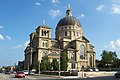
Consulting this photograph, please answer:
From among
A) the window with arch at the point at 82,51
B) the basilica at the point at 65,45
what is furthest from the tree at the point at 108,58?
the window with arch at the point at 82,51

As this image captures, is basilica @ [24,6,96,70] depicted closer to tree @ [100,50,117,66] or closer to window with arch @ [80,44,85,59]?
window with arch @ [80,44,85,59]

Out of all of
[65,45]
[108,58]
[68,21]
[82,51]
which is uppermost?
[68,21]

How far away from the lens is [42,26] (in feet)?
342

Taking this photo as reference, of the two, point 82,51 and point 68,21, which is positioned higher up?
point 68,21

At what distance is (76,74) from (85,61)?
168 feet

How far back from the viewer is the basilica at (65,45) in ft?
329

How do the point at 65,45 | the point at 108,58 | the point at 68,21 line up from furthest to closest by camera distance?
1. the point at 68,21
2. the point at 65,45
3. the point at 108,58

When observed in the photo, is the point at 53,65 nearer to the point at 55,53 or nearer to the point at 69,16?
the point at 55,53

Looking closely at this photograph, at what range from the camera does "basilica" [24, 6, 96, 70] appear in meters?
100

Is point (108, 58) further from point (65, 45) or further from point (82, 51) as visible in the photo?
point (65, 45)

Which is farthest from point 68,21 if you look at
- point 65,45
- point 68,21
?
point 65,45

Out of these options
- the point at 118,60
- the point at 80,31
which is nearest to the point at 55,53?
the point at 80,31

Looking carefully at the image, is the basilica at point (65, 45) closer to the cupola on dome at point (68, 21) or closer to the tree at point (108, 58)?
the cupola on dome at point (68, 21)

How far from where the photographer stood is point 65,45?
108875mm
